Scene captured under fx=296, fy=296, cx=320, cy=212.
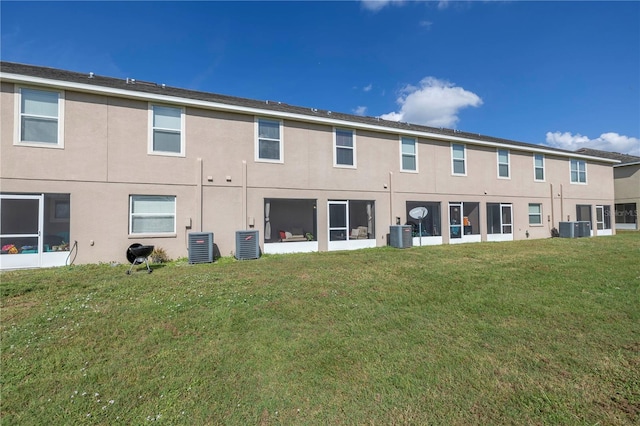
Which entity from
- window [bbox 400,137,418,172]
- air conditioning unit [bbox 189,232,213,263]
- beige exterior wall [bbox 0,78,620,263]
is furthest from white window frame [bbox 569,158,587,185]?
air conditioning unit [bbox 189,232,213,263]

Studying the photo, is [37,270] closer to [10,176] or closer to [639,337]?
[10,176]

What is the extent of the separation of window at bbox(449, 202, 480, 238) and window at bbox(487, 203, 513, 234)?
856 mm

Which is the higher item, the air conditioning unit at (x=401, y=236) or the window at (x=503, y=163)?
the window at (x=503, y=163)

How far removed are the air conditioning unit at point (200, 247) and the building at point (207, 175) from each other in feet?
2.93

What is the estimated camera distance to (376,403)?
2922 millimetres

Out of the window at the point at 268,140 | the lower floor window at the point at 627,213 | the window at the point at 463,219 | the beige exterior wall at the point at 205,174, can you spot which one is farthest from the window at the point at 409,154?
the lower floor window at the point at 627,213

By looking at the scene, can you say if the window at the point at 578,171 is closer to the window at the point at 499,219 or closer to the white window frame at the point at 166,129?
the window at the point at 499,219

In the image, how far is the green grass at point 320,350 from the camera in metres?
2.87

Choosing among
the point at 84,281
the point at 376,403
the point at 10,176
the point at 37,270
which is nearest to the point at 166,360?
the point at 376,403

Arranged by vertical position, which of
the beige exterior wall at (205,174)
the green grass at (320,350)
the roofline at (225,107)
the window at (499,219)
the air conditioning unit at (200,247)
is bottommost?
the green grass at (320,350)

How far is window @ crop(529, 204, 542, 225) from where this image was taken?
17.5 meters

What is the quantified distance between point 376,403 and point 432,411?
522mm

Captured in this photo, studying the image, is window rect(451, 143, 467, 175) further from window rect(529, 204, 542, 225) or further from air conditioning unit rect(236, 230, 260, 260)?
air conditioning unit rect(236, 230, 260, 260)

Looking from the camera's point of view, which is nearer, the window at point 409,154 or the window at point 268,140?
the window at point 268,140
